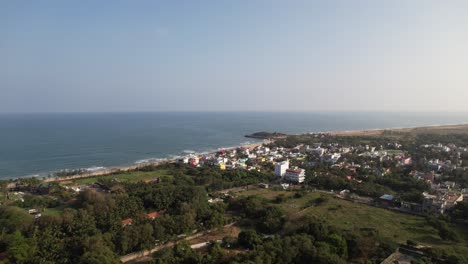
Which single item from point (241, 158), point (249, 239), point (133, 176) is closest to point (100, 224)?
point (249, 239)

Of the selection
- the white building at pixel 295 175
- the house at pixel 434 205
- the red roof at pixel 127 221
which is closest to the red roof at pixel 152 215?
the red roof at pixel 127 221

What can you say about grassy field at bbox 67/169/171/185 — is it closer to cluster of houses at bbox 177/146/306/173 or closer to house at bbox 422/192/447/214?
cluster of houses at bbox 177/146/306/173

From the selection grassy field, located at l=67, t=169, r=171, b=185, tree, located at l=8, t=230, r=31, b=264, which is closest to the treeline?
tree, located at l=8, t=230, r=31, b=264

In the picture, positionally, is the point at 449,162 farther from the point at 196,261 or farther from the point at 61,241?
the point at 61,241

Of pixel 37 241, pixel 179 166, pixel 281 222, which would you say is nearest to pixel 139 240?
pixel 37 241

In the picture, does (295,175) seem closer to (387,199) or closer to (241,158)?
(387,199)

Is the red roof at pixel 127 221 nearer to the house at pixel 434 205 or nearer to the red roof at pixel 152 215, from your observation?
the red roof at pixel 152 215

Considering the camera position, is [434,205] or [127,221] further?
[434,205]
